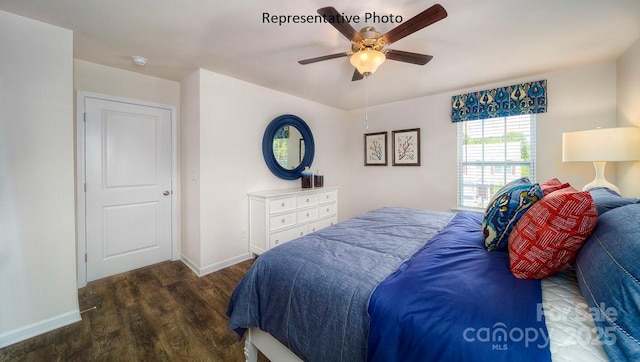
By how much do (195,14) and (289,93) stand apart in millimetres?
1963

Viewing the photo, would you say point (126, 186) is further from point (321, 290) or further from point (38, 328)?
point (321, 290)

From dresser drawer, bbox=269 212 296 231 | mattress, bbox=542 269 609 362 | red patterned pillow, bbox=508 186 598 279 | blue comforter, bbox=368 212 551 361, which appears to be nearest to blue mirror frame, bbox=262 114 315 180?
dresser drawer, bbox=269 212 296 231

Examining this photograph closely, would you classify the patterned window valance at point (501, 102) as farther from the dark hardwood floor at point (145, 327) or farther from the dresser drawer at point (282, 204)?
the dark hardwood floor at point (145, 327)

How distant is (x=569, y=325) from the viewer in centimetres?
81

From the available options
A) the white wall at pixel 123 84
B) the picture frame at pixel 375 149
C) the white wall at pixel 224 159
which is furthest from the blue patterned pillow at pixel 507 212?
the white wall at pixel 123 84

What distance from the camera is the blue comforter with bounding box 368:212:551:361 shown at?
762 mm

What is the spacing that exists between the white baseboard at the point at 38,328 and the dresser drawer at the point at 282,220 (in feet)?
5.94

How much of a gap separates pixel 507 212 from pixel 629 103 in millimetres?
2301

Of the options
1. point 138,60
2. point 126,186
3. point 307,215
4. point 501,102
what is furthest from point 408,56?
point 126,186

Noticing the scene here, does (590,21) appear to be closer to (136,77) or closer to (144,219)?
(136,77)

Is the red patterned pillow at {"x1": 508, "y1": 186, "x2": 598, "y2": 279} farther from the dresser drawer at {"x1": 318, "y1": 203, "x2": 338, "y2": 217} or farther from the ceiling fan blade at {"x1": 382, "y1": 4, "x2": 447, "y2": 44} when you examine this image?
the dresser drawer at {"x1": 318, "y1": 203, "x2": 338, "y2": 217}

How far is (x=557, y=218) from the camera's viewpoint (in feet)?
3.33

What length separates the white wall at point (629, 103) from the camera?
220cm

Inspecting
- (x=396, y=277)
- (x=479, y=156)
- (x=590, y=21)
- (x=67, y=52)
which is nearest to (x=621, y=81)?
(x=590, y=21)
